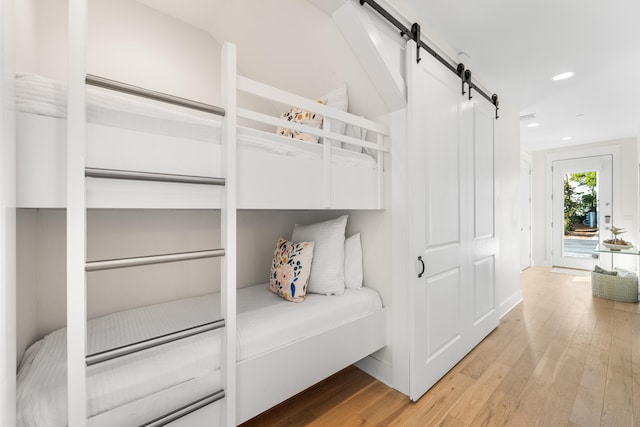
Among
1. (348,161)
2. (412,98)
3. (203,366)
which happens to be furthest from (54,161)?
(412,98)

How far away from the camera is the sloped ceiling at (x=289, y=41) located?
173cm

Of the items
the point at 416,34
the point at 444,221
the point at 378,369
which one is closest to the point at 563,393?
the point at 378,369

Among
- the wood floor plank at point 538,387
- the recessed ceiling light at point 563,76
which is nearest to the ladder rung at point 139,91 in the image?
the wood floor plank at point 538,387

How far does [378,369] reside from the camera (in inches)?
76.4

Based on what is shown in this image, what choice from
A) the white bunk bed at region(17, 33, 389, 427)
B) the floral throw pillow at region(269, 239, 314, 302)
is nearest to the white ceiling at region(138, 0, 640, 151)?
the white bunk bed at region(17, 33, 389, 427)

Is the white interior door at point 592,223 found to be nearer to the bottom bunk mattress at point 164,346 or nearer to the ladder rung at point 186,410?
the bottom bunk mattress at point 164,346

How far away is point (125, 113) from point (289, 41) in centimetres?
136

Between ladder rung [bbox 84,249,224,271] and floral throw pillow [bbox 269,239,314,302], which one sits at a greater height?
ladder rung [bbox 84,249,224,271]

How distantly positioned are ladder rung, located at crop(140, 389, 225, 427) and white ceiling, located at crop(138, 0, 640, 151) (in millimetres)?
2176

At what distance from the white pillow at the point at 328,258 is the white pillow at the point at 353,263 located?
0.28ft

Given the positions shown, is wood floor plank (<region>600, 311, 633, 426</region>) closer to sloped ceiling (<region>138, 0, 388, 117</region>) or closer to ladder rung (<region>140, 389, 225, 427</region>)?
ladder rung (<region>140, 389, 225, 427</region>)

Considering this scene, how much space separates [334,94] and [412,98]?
502 millimetres

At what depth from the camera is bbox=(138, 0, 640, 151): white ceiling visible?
1774 millimetres

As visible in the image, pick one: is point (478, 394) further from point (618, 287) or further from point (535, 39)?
→ point (618, 287)
